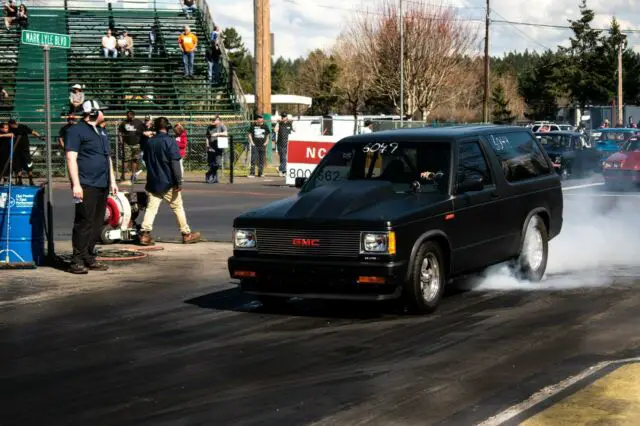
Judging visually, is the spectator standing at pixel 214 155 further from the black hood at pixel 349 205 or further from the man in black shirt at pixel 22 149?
the black hood at pixel 349 205

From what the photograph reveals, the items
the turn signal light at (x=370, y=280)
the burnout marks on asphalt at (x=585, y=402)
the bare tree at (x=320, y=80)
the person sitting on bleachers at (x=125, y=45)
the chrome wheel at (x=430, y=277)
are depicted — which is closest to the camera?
the burnout marks on asphalt at (x=585, y=402)

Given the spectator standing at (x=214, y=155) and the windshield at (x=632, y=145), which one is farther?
the spectator standing at (x=214, y=155)

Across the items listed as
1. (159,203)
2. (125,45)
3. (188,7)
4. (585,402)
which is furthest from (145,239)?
(188,7)

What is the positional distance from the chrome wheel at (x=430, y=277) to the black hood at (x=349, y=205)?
0.50 m

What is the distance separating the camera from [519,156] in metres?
11.9

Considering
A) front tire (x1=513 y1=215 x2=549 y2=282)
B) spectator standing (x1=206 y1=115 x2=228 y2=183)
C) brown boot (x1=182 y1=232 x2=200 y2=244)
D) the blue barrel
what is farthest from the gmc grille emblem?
spectator standing (x1=206 y1=115 x2=228 y2=183)

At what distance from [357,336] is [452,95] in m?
66.8

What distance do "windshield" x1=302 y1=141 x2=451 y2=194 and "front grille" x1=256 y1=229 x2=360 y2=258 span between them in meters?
1.10

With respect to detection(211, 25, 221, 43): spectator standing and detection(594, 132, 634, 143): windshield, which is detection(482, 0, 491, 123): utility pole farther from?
detection(211, 25, 221, 43): spectator standing

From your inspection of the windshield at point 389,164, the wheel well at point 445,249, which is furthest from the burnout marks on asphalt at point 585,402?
the windshield at point 389,164

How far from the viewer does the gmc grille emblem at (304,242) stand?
959 centimetres

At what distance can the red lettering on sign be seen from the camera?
23.2 m

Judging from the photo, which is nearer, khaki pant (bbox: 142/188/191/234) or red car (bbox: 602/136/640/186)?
khaki pant (bbox: 142/188/191/234)

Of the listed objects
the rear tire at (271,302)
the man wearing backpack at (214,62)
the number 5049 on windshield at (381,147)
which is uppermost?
the man wearing backpack at (214,62)
